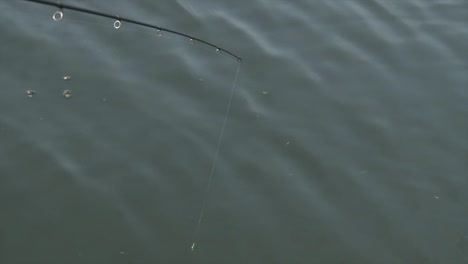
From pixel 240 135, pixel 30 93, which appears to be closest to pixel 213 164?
pixel 240 135

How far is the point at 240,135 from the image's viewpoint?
8164 millimetres

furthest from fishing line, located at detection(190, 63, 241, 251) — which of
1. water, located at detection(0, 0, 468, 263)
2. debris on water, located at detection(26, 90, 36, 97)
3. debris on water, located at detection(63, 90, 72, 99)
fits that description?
debris on water, located at detection(26, 90, 36, 97)

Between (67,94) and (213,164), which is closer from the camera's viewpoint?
(213,164)

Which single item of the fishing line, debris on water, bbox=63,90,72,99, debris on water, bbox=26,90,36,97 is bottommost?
debris on water, bbox=26,90,36,97

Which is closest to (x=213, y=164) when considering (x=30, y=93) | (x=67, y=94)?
(x=67, y=94)

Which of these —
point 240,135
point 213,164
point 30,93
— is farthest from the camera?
point 30,93

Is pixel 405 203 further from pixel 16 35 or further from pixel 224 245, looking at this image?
pixel 16 35

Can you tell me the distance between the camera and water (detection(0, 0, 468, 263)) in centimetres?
719

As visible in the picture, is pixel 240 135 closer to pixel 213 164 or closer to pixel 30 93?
pixel 213 164

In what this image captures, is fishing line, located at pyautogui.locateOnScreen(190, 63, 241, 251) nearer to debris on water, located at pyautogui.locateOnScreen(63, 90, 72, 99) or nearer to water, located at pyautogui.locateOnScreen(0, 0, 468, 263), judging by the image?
water, located at pyautogui.locateOnScreen(0, 0, 468, 263)

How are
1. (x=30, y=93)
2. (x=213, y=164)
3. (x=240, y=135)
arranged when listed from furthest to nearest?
1. (x=30, y=93)
2. (x=240, y=135)
3. (x=213, y=164)

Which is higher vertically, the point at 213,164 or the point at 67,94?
the point at 213,164

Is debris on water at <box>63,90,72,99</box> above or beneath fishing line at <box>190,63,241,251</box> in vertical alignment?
beneath

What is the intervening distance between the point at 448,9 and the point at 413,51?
1.12 metres
